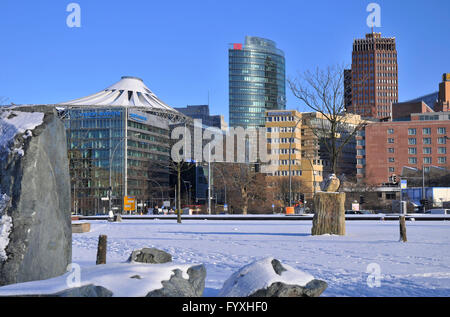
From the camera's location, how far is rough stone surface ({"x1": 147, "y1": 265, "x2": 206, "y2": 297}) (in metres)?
6.28

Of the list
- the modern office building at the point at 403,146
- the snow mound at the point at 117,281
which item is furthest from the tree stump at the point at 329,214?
the modern office building at the point at 403,146

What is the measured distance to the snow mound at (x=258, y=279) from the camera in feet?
21.1

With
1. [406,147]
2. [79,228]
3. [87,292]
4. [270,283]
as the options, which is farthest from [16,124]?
[406,147]

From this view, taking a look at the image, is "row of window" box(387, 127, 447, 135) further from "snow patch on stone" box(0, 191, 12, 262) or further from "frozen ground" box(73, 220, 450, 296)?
"snow patch on stone" box(0, 191, 12, 262)

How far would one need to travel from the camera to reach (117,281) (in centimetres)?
634

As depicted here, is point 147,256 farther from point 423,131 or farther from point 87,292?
point 423,131

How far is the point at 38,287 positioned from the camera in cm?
620

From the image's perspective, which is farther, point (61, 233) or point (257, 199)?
point (257, 199)

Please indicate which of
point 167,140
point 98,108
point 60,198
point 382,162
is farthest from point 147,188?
point 60,198

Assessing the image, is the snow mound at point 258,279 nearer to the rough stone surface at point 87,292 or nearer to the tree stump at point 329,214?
the rough stone surface at point 87,292

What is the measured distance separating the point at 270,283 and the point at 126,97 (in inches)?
4299
